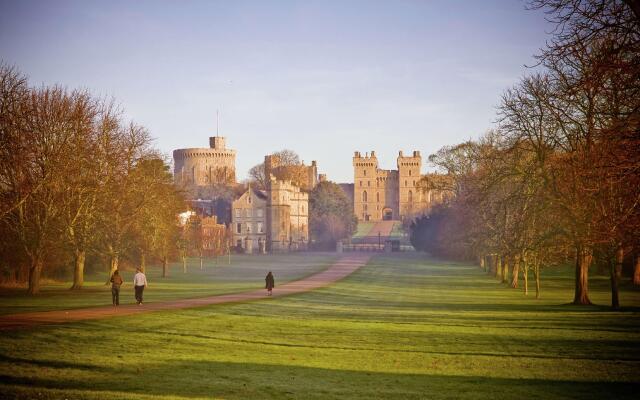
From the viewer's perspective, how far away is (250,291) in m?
41.7

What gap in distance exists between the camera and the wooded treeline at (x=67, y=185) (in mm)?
36625

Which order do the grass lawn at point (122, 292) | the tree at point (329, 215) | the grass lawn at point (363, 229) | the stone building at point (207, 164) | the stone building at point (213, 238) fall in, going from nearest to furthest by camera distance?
the grass lawn at point (122, 292) < the stone building at point (213, 238) < the tree at point (329, 215) < the grass lawn at point (363, 229) < the stone building at point (207, 164)

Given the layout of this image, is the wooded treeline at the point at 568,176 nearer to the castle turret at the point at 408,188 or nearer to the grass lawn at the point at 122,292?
the grass lawn at the point at 122,292

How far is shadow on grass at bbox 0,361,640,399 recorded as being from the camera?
47.9 feet

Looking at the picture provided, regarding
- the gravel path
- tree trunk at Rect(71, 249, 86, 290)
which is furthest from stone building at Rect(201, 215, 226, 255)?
the gravel path

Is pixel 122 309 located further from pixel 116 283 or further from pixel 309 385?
pixel 309 385

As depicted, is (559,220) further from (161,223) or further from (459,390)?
(161,223)

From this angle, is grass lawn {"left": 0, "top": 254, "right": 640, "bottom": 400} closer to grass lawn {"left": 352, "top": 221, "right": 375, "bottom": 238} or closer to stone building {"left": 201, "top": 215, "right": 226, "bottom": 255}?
stone building {"left": 201, "top": 215, "right": 226, "bottom": 255}

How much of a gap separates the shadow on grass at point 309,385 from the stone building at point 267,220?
9768 centimetres

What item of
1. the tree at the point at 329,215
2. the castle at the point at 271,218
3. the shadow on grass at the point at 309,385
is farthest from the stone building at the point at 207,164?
the shadow on grass at the point at 309,385

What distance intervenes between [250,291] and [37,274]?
12067mm

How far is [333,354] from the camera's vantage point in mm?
19719

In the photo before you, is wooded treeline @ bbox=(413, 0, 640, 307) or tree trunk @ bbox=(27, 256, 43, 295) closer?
wooded treeline @ bbox=(413, 0, 640, 307)

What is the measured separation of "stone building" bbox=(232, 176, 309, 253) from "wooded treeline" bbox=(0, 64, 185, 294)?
64390 millimetres
